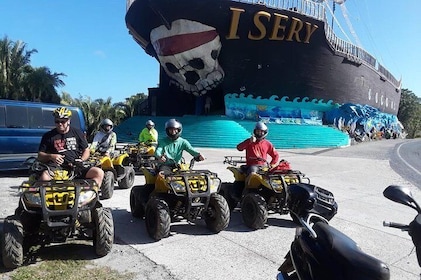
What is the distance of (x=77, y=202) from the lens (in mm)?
3861

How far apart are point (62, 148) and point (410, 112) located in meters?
88.1

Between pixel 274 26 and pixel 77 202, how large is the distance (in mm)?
27290

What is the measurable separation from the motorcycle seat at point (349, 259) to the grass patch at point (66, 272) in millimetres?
2480

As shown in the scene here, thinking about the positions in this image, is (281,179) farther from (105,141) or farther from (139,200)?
(105,141)

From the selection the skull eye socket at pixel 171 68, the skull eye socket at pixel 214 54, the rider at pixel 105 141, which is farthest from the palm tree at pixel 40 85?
the rider at pixel 105 141

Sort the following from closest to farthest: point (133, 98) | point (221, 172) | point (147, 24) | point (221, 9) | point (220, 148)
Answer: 1. point (221, 172)
2. point (220, 148)
3. point (221, 9)
4. point (147, 24)
5. point (133, 98)

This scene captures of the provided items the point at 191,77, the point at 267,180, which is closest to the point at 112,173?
the point at 267,180

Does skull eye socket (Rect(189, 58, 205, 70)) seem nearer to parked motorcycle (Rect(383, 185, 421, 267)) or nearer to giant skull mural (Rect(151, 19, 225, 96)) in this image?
giant skull mural (Rect(151, 19, 225, 96))

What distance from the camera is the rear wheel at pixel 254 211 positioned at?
5371mm

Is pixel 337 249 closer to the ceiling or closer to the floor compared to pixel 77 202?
closer to the ceiling

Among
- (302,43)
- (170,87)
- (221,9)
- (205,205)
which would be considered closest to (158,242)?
(205,205)

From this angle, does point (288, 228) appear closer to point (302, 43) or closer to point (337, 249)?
point (337, 249)

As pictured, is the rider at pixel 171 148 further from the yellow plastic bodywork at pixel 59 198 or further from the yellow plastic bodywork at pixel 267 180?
the yellow plastic bodywork at pixel 59 198

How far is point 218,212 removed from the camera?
199 inches
